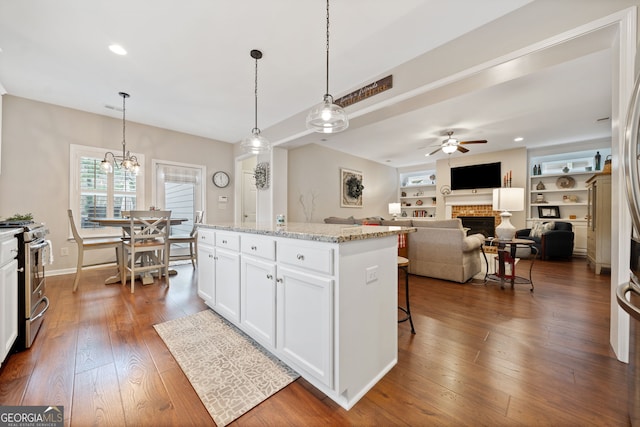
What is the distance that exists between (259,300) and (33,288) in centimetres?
175

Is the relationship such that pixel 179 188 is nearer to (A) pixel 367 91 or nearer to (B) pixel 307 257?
(A) pixel 367 91

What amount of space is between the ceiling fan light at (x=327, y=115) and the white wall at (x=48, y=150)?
4.09 metres

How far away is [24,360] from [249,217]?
475 cm

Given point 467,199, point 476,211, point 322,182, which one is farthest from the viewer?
point 467,199

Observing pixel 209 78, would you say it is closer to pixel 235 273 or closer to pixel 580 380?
pixel 235 273

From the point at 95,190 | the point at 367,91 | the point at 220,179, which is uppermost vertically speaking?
the point at 367,91

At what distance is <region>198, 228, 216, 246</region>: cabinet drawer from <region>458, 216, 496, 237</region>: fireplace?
21.9 ft

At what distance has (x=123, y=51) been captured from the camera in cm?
259

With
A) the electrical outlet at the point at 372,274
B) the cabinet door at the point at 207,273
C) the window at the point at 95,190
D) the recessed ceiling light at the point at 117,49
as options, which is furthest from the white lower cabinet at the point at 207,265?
the window at the point at 95,190

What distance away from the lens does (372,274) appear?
4.70ft

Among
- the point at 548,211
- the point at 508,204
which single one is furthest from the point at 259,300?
the point at 548,211

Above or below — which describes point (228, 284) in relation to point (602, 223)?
below

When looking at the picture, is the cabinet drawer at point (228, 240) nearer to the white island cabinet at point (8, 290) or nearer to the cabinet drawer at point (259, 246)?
the cabinet drawer at point (259, 246)

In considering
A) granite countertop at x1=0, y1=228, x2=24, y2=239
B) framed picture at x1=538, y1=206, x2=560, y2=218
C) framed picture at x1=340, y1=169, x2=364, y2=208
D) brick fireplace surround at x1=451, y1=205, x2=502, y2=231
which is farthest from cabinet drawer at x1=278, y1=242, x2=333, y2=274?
framed picture at x1=538, y1=206, x2=560, y2=218
